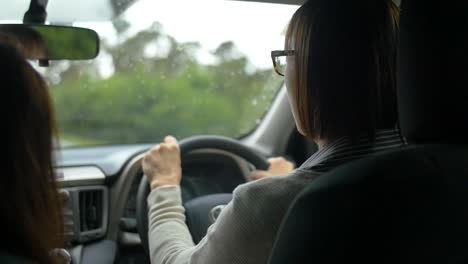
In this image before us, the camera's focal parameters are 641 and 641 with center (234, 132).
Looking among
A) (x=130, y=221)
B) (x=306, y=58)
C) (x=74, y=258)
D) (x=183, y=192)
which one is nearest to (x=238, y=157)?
(x=183, y=192)

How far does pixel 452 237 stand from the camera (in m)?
1.63

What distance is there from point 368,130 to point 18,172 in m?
1.03

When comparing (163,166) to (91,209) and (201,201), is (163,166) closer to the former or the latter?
(201,201)

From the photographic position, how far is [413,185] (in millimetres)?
1632

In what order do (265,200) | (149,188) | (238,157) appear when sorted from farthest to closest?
(238,157)
(149,188)
(265,200)

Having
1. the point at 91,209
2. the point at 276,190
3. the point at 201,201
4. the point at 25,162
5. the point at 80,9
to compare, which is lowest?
the point at 91,209

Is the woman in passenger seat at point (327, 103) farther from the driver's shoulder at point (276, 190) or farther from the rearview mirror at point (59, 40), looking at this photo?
the rearview mirror at point (59, 40)

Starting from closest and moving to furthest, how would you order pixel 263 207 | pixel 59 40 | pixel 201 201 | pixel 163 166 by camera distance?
pixel 263 207
pixel 59 40
pixel 163 166
pixel 201 201

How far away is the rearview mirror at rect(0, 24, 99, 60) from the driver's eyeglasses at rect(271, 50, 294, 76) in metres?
0.73

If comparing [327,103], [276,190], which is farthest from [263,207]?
[327,103]

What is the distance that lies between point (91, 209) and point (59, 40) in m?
1.21

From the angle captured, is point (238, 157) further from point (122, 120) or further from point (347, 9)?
point (347, 9)

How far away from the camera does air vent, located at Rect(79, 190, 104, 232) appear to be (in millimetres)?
3213

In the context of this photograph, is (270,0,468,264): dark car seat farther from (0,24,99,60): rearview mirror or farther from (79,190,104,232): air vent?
(79,190,104,232): air vent
